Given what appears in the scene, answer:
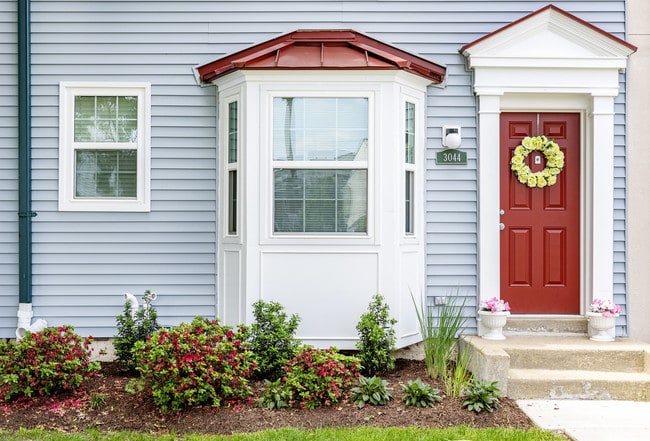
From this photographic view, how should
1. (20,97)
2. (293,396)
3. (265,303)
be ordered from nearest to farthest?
(293,396)
(265,303)
(20,97)

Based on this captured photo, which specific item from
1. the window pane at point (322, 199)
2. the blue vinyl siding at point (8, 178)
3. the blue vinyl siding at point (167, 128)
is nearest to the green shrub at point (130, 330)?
the blue vinyl siding at point (167, 128)

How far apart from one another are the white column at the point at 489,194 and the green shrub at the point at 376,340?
3.54ft

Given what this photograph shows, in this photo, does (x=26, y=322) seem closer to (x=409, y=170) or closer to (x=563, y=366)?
(x=409, y=170)

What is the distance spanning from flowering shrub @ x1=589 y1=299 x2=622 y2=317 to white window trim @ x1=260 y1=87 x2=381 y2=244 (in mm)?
2091

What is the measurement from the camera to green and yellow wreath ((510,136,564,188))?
6184mm

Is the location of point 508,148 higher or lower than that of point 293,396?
higher

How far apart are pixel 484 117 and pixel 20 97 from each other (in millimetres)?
4225

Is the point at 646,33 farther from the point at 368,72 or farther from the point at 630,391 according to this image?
the point at 630,391

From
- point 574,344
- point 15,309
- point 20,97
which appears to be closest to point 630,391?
point 574,344

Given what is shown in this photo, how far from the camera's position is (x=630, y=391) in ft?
17.0

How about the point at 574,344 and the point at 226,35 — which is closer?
the point at 574,344

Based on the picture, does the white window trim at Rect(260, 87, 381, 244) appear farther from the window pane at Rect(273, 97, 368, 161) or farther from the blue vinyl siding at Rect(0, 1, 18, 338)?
the blue vinyl siding at Rect(0, 1, 18, 338)

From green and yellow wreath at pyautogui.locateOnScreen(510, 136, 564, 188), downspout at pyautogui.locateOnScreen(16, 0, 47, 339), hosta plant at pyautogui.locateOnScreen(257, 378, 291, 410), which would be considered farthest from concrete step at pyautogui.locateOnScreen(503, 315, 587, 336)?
downspout at pyautogui.locateOnScreen(16, 0, 47, 339)

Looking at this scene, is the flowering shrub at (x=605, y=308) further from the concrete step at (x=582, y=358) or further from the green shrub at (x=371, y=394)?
the green shrub at (x=371, y=394)
